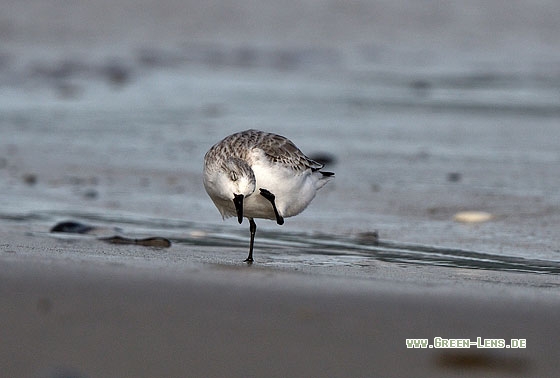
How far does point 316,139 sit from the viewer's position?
8828 mm

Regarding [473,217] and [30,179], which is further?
[30,179]

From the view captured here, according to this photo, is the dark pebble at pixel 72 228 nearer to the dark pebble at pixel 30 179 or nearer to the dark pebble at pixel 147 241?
the dark pebble at pixel 147 241

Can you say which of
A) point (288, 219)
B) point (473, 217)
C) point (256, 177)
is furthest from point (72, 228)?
point (473, 217)

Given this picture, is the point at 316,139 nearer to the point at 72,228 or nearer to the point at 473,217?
the point at 473,217

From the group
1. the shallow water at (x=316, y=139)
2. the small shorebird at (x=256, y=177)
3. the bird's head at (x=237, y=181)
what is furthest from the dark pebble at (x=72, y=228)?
the bird's head at (x=237, y=181)

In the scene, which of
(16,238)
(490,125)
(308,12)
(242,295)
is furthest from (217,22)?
(242,295)

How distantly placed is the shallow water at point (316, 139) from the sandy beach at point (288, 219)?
3 centimetres

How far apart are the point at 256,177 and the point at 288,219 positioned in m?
1.28

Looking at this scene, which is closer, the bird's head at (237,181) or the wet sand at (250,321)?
the wet sand at (250,321)

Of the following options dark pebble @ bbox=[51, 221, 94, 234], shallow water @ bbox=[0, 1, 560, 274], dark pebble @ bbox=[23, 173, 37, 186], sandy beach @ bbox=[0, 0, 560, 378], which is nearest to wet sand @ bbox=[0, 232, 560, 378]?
sandy beach @ bbox=[0, 0, 560, 378]

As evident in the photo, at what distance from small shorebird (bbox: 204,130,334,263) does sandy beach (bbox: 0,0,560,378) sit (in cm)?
25

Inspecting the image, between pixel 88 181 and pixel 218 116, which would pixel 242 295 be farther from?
pixel 218 116

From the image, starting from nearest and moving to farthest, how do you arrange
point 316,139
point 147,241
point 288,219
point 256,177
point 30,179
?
point 256,177, point 147,241, point 288,219, point 30,179, point 316,139

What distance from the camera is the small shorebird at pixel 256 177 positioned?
4.95 meters
